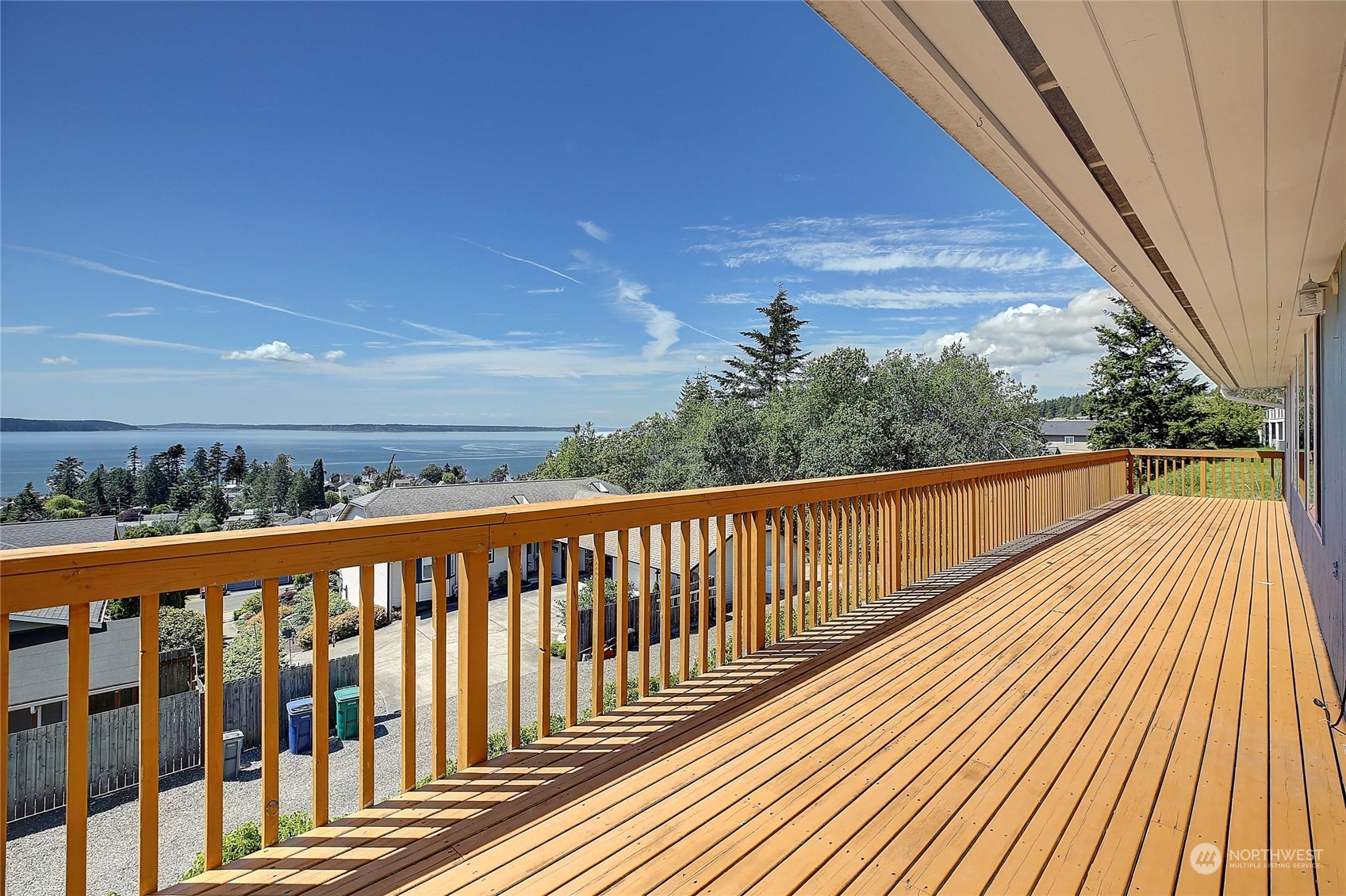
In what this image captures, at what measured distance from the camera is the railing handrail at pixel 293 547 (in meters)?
1.21

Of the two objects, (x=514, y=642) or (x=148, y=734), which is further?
(x=514, y=642)

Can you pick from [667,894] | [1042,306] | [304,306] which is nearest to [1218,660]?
[667,894]

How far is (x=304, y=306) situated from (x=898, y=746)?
7950 cm

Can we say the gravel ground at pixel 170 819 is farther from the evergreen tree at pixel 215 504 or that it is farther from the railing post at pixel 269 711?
the evergreen tree at pixel 215 504

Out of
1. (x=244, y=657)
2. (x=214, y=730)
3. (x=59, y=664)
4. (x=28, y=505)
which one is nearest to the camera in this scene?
(x=214, y=730)

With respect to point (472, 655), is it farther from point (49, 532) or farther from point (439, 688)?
point (49, 532)

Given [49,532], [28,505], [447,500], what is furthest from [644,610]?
[28,505]

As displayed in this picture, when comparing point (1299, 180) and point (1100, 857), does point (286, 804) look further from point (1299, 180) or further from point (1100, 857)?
point (1299, 180)

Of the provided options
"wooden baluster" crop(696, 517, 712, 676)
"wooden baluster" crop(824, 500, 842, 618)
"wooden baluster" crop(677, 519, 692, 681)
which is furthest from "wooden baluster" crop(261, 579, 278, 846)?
"wooden baluster" crop(824, 500, 842, 618)

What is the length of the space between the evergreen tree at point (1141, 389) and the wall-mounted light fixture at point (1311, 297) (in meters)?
25.1

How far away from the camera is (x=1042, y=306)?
153 ft

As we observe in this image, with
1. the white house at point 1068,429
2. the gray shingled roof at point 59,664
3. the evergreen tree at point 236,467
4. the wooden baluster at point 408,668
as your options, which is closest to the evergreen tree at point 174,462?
the evergreen tree at point 236,467

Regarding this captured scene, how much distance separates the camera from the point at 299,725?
30.3 feet

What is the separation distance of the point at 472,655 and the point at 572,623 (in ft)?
1.32
